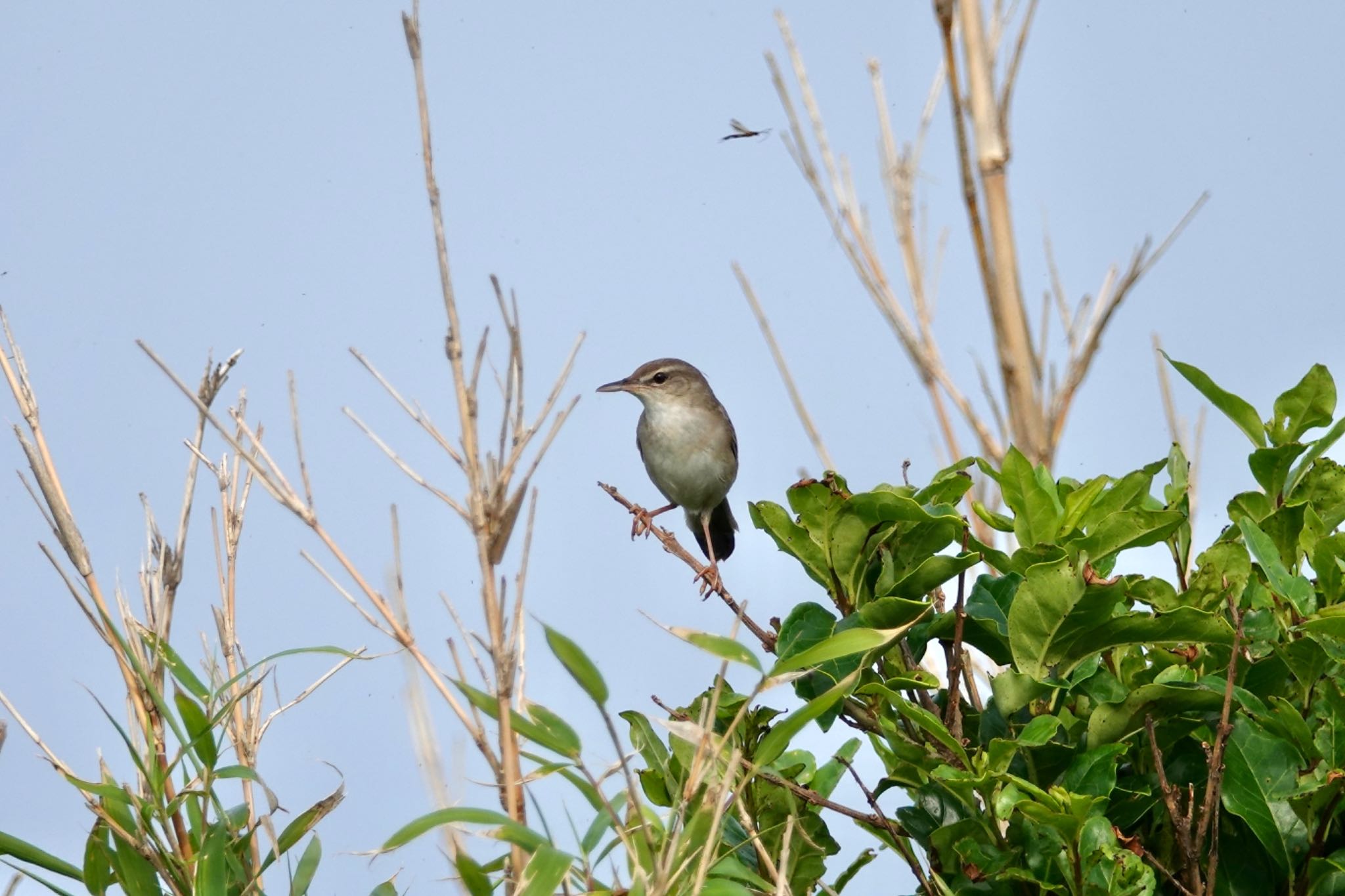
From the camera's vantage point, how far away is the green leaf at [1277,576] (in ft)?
7.01

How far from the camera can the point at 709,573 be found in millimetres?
2479

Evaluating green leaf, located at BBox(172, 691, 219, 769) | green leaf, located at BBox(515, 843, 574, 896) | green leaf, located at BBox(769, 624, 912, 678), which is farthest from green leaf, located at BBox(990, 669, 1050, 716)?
green leaf, located at BBox(172, 691, 219, 769)

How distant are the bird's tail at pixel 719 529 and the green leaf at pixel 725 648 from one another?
207 inches

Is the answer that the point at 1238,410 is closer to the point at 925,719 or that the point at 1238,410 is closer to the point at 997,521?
the point at 997,521

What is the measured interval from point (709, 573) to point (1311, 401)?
1.09 meters

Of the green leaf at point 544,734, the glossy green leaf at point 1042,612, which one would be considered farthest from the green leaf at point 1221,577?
the green leaf at point 544,734

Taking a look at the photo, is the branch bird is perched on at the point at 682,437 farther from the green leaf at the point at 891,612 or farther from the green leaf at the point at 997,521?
the green leaf at the point at 891,612

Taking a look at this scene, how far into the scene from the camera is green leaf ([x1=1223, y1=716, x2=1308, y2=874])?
2.09m

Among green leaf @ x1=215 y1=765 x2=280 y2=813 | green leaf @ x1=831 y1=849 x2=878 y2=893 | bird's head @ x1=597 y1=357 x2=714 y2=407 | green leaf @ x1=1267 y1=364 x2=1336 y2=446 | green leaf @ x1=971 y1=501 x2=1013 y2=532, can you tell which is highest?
bird's head @ x1=597 y1=357 x2=714 y2=407

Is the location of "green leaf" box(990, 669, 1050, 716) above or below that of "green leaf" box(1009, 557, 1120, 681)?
below

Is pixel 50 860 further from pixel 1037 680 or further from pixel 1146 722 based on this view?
pixel 1146 722

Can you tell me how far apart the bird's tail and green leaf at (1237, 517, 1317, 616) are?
484cm

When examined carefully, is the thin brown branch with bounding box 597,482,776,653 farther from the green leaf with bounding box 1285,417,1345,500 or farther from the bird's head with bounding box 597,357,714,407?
the bird's head with bounding box 597,357,714,407

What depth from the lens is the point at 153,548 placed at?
2.69 m
